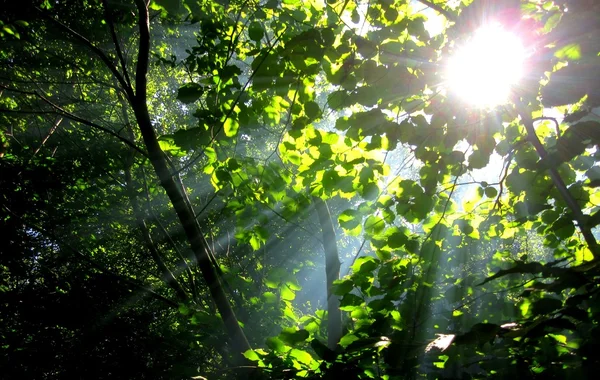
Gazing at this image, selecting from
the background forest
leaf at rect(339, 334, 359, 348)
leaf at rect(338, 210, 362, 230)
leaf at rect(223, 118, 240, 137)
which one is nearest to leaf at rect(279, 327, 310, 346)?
the background forest

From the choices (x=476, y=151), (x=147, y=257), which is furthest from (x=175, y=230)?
(x=476, y=151)

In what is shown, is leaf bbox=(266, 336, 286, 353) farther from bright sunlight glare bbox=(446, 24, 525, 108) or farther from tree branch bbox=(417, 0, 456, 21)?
tree branch bbox=(417, 0, 456, 21)

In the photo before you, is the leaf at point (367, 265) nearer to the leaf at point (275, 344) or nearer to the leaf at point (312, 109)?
the leaf at point (275, 344)

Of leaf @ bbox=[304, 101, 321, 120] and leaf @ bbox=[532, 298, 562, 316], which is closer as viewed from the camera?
leaf @ bbox=[532, 298, 562, 316]

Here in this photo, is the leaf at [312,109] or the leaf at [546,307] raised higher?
the leaf at [312,109]

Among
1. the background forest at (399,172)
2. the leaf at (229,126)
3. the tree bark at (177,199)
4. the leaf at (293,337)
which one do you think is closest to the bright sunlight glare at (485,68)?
the background forest at (399,172)

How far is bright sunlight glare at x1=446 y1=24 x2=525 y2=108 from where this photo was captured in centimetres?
144

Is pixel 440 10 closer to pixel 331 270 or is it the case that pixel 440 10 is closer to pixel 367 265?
pixel 367 265

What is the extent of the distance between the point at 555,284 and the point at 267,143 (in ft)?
30.5

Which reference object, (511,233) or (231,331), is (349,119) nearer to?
(231,331)

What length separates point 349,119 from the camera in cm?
170

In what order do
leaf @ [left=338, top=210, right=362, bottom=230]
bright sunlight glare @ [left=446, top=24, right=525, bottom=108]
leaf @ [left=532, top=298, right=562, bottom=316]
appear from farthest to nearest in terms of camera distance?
leaf @ [left=338, top=210, right=362, bottom=230], bright sunlight glare @ [left=446, top=24, right=525, bottom=108], leaf @ [left=532, top=298, right=562, bottom=316]

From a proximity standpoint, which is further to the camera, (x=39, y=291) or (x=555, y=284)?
(x=39, y=291)

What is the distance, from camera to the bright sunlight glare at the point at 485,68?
1436 mm
